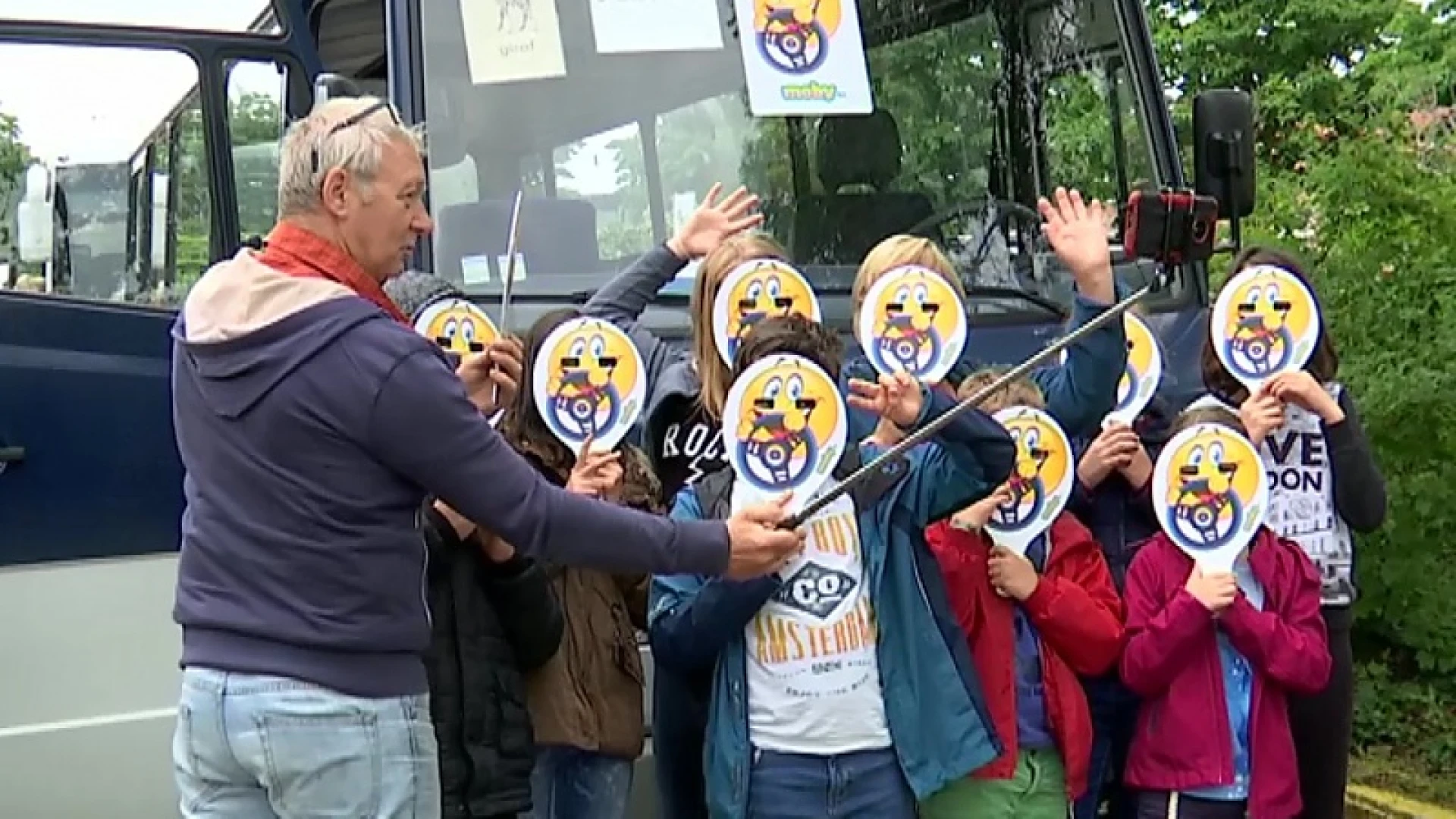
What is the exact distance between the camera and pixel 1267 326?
3848 millimetres

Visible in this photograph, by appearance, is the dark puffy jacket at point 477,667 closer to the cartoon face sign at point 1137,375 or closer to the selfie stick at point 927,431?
the selfie stick at point 927,431

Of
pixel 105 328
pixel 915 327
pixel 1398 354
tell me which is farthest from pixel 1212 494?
pixel 1398 354

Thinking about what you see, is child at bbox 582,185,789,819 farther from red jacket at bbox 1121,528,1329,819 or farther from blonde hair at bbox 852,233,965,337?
red jacket at bbox 1121,528,1329,819

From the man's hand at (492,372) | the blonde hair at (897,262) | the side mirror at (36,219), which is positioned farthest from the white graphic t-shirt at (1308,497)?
the side mirror at (36,219)

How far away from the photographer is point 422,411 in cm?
254

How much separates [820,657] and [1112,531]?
1.03m

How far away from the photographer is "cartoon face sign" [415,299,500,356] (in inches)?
141

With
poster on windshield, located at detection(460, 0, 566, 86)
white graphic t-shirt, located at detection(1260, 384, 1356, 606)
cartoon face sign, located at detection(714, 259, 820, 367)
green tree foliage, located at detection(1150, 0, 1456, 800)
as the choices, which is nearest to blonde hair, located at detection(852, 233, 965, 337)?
cartoon face sign, located at detection(714, 259, 820, 367)

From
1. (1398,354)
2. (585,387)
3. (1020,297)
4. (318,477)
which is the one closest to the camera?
(318,477)

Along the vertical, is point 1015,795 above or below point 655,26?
below

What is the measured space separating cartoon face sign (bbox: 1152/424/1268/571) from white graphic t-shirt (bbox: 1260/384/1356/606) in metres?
0.29

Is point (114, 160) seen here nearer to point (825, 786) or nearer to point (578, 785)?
point (578, 785)

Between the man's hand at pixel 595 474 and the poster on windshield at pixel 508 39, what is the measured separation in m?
1.21

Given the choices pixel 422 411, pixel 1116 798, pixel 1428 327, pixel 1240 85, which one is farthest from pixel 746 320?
pixel 1240 85
